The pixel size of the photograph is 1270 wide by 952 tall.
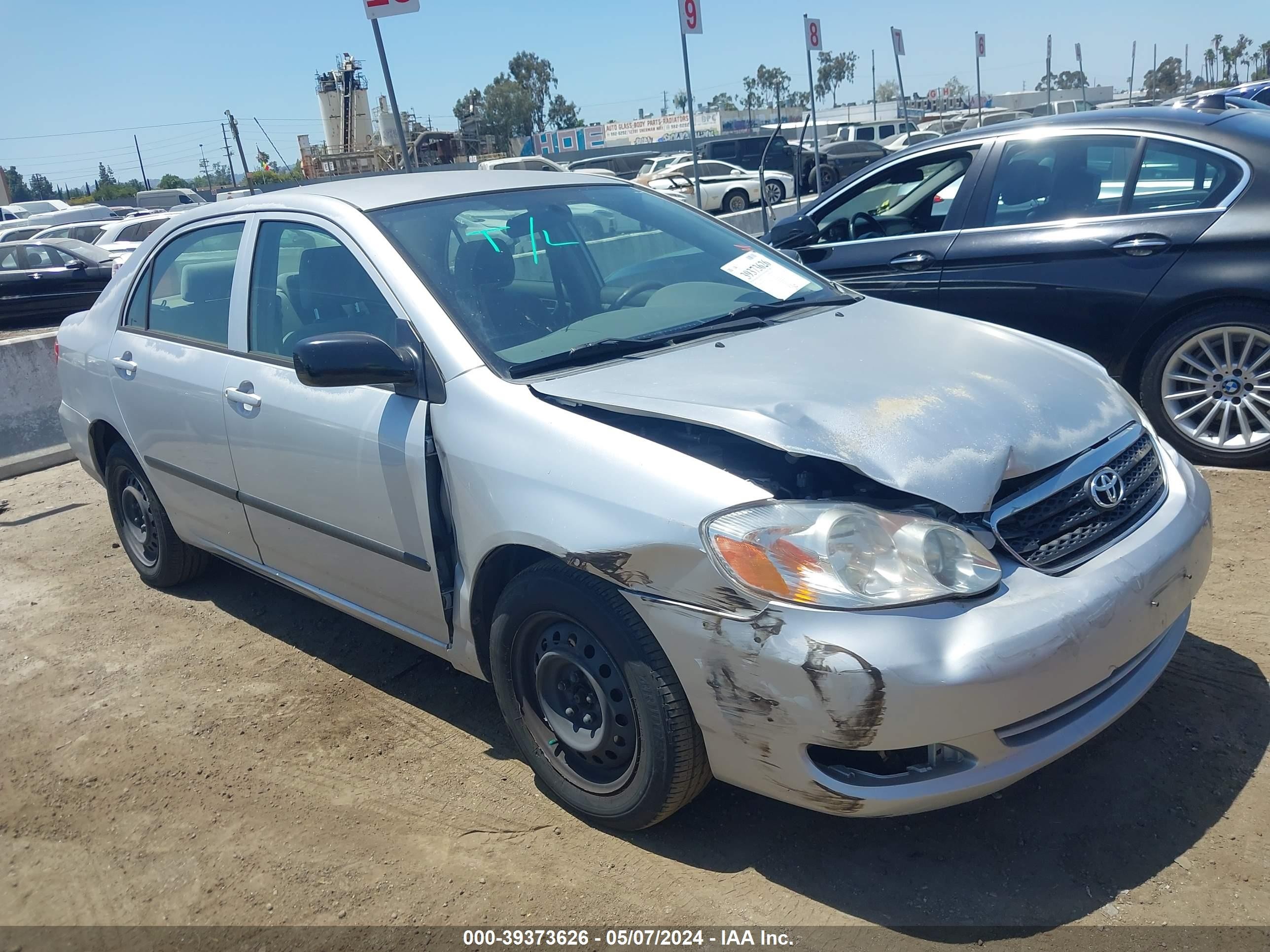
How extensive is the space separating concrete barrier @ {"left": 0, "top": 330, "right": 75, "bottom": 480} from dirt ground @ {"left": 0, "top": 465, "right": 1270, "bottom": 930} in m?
3.81

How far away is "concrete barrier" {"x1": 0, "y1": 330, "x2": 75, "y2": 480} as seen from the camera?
282 inches

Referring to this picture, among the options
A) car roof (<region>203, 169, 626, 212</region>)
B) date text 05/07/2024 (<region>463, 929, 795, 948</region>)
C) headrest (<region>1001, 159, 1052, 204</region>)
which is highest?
car roof (<region>203, 169, 626, 212</region>)

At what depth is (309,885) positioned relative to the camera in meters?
2.71

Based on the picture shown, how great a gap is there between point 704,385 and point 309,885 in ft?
5.61

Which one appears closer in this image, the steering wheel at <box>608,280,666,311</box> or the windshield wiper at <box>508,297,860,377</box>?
the windshield wiper at <box>508,297,860,377</box>

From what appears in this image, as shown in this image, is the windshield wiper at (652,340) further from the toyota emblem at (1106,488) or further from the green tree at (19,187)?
the green tree at (19,187)

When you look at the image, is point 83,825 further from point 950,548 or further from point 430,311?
A: point 950,548

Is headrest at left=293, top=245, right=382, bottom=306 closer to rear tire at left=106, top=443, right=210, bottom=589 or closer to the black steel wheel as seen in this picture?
the black steel wheel

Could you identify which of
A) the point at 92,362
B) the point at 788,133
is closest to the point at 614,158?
the point at 788,133

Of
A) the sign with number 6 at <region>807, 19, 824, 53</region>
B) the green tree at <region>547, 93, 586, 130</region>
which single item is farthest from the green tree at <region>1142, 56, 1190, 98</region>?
the sign with number 6 at <region>807, 19, 824, 53</region>

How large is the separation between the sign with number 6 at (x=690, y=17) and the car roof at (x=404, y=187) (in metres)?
7.11

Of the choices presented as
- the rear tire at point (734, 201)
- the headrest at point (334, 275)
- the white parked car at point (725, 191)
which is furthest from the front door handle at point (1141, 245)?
the rear tire at point (734, 201)

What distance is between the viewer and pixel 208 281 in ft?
13.3

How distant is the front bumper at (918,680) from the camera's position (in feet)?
7.11
